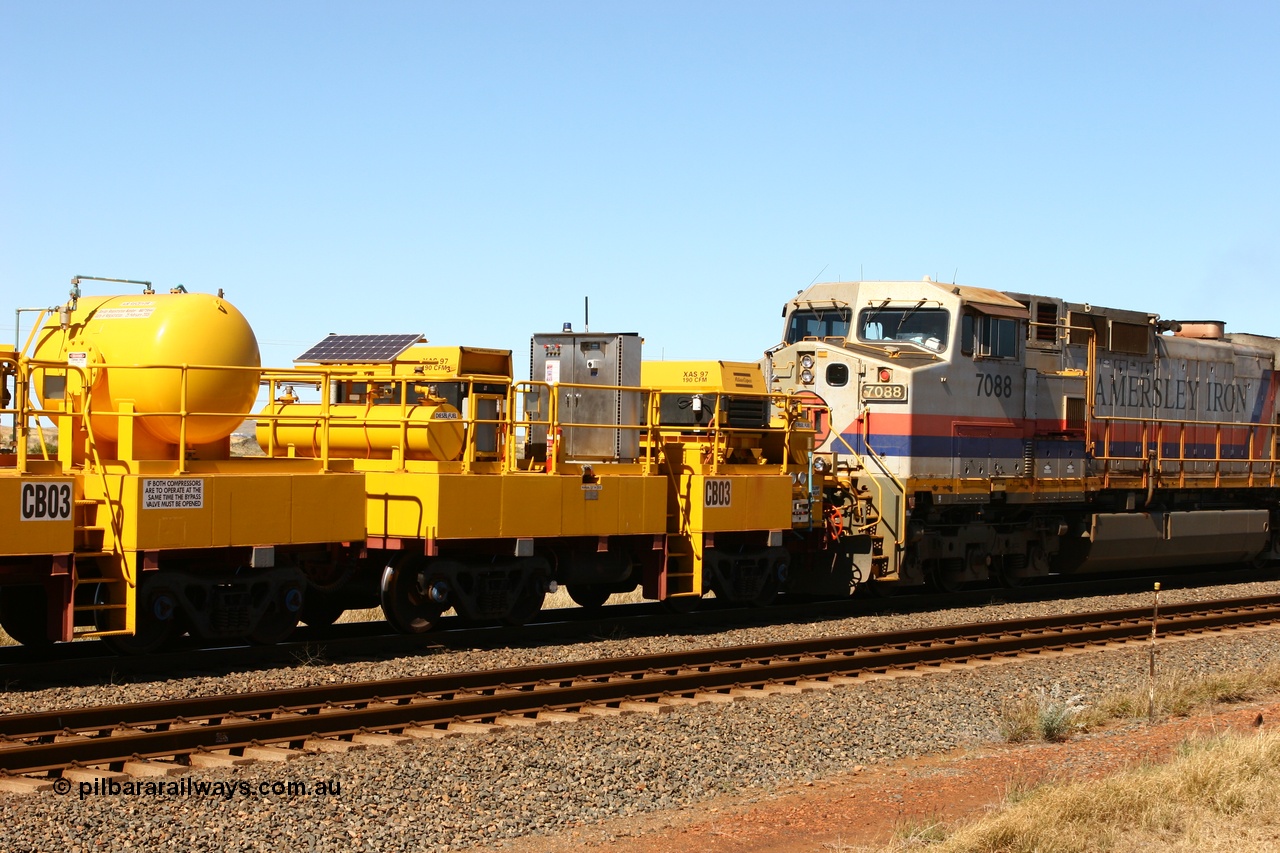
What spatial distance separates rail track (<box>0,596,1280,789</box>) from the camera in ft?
30.1

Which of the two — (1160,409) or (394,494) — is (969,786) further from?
(1160,409)

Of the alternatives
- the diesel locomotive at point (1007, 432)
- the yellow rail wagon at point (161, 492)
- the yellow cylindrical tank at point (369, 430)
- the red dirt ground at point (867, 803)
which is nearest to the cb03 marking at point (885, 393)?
the diesel locomotive at point (1007, 432)

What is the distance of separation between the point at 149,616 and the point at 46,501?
158cm

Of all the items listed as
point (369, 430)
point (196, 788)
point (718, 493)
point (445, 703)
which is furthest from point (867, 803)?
point (369, 430)

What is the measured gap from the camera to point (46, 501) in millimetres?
11453

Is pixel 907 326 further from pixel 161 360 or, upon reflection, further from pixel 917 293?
pixel 161 360

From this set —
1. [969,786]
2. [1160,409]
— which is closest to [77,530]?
[969,786]

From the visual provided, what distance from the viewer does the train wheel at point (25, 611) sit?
1256 centimetres

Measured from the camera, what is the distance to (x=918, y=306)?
19.2 meters

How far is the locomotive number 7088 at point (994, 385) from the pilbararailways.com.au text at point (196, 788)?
1287cm

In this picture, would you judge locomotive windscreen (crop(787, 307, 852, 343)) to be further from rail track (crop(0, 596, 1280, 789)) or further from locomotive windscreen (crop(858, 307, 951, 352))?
rail track (crop(0, 596, 1280, 789))

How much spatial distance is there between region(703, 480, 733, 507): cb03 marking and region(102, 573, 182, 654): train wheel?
20.8 ft

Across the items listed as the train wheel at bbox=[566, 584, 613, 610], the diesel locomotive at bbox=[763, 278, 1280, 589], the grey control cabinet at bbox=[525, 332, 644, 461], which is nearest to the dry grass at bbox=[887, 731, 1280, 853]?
the grey control cabinet at bbox=[525, 332, 644, 461]

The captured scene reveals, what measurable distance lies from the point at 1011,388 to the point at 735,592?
5503mm
